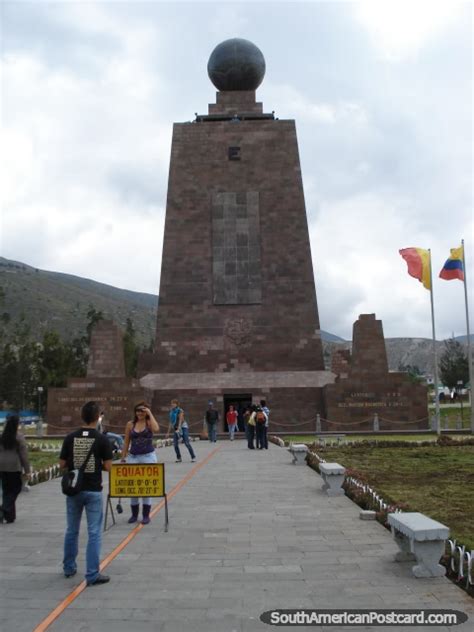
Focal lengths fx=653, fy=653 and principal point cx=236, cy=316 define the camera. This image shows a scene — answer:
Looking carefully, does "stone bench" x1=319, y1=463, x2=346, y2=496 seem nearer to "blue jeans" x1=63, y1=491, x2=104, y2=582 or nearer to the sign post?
the sign post

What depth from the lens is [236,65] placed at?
35.2 metres

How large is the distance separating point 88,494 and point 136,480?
7.47 feet

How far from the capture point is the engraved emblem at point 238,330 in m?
31.7

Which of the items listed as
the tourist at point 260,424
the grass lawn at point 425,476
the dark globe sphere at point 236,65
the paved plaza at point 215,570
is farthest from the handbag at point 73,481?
the dark globe sphere at point 236,65

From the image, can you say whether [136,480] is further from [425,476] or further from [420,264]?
[420,264]

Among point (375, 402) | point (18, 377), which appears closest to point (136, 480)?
point (375, 402)

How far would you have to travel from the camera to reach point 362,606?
520 cm

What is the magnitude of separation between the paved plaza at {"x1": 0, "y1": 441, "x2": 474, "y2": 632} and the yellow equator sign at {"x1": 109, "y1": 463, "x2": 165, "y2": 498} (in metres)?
0.48

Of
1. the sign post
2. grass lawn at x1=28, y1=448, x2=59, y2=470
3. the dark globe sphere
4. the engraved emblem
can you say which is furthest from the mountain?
the sign post

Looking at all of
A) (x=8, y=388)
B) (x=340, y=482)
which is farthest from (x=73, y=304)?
(x=340, y=482)

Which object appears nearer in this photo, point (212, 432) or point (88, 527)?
point (88, 527)

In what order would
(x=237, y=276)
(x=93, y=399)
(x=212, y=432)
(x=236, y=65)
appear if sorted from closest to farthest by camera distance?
1. (x=212, y=432)
2. (x=93, y=399)
3. (x=237, y=276)
4. (x=236, y=65)

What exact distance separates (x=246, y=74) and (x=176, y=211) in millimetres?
8784

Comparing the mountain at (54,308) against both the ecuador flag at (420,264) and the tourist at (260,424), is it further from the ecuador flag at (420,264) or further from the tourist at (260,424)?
the tourist at (260,424)
